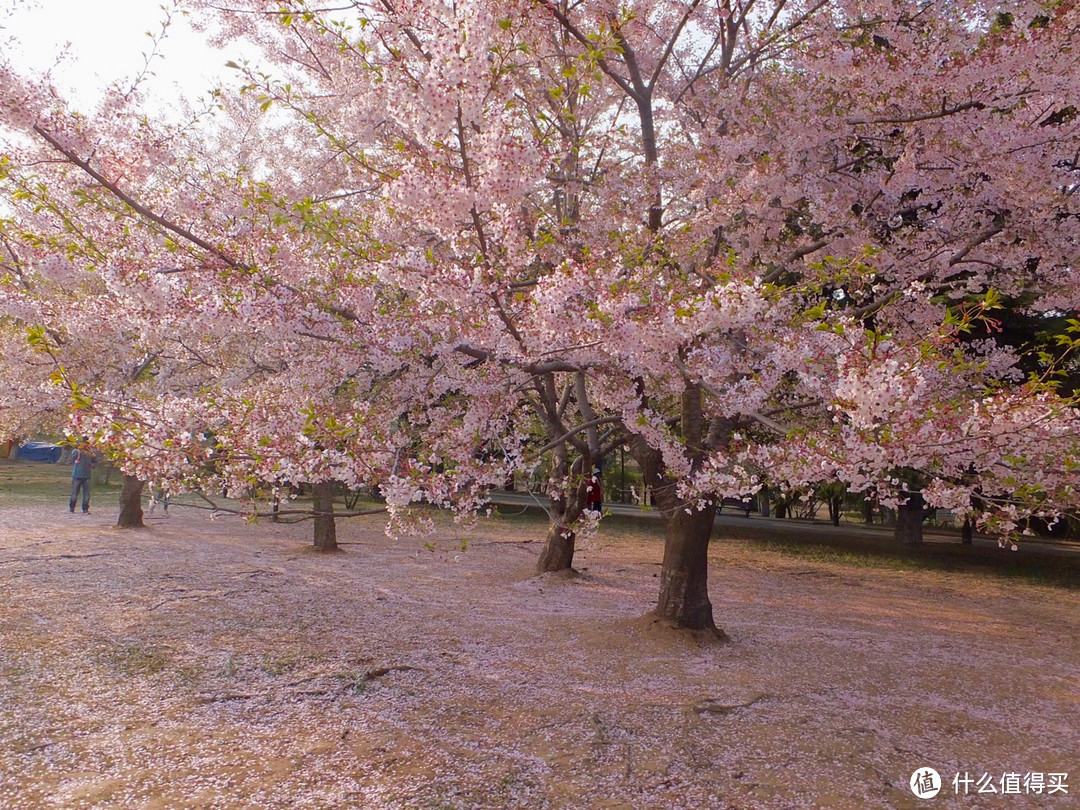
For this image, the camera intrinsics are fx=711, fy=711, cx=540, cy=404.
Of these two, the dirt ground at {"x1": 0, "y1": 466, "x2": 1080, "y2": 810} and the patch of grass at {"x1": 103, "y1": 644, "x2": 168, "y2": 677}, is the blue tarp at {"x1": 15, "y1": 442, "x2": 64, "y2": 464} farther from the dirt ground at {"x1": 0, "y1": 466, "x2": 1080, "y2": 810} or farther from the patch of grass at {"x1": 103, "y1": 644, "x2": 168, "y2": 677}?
the patch of grass at {"x1": 103, "y1": 644, "x2": 168, "y2": 677}

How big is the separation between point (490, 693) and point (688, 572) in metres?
3.20

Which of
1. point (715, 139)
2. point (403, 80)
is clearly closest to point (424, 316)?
point (403, 80)

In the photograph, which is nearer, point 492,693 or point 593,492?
point 492,693

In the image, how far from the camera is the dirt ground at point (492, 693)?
478cm

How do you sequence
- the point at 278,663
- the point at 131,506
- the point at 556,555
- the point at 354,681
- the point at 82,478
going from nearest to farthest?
the point at 354,681 < the point at 278,663 < the point at 556,555 < the point at 131,506 < the point at 82,478

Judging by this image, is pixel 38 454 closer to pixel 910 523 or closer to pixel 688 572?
pixel 688 572

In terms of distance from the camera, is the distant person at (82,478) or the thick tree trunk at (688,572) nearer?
the thick tree trunk at (688,572)

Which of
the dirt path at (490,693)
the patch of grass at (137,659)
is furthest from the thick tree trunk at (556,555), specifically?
the patch of grass at (137,659)

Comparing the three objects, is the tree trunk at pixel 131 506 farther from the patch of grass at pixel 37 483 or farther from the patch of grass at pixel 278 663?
the patch of grass at pixel 278 663

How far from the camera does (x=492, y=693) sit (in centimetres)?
657

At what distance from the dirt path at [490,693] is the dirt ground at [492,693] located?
3cm

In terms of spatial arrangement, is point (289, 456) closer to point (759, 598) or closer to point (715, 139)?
point (715, 139)

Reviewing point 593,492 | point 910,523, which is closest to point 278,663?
point 593,492

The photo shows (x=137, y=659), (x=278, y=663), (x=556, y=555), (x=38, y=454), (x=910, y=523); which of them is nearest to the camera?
(x=137, y=659)
